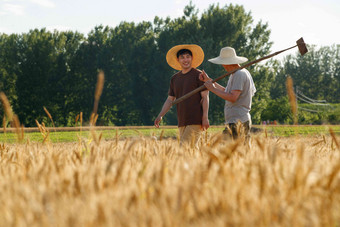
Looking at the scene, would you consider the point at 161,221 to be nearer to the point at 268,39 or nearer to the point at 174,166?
the point at 174,166

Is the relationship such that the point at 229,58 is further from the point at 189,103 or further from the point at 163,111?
the point at 163,111

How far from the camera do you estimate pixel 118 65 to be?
4131 centimetres

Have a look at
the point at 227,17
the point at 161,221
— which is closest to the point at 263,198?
the point at 161,221

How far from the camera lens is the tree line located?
1388 inches

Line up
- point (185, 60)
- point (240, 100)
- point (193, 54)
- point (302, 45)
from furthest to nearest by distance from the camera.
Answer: point (193, 54) → point (185, 60) → point (240, 100) → point (302, 45)

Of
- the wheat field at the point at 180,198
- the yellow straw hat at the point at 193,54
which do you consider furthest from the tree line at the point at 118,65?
the wheat field at the point at 180,198

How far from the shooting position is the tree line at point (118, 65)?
35.2m

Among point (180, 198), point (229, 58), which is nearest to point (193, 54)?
point (229, 58)

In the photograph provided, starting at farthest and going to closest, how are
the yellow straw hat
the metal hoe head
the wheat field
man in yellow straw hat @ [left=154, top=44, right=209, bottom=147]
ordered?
the yellow straw hat, man in yellow straw hat @ [left=154, top=44, right=209, bottom=147], the metal hoe head, the wheat field

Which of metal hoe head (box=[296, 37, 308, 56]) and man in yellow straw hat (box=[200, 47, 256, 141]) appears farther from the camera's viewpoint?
man in yellow straw hat (box=[200, 47, 256, 141])

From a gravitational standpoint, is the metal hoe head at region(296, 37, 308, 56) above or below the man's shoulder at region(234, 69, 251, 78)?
above

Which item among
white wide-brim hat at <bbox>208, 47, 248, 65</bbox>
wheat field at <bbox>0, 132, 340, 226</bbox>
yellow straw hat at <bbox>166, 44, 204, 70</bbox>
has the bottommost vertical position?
wheat field at <bbox>0, 132, 340, 226</bbox>

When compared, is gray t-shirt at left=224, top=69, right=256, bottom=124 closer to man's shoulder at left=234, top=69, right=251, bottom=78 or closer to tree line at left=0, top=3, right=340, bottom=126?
man's shoulder at left=234, top=69, right=251, bottom=78

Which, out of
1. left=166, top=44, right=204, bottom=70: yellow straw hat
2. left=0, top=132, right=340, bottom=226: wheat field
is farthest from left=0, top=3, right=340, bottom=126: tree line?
left=0, top=132, right=340, bottom=226: wheat field
